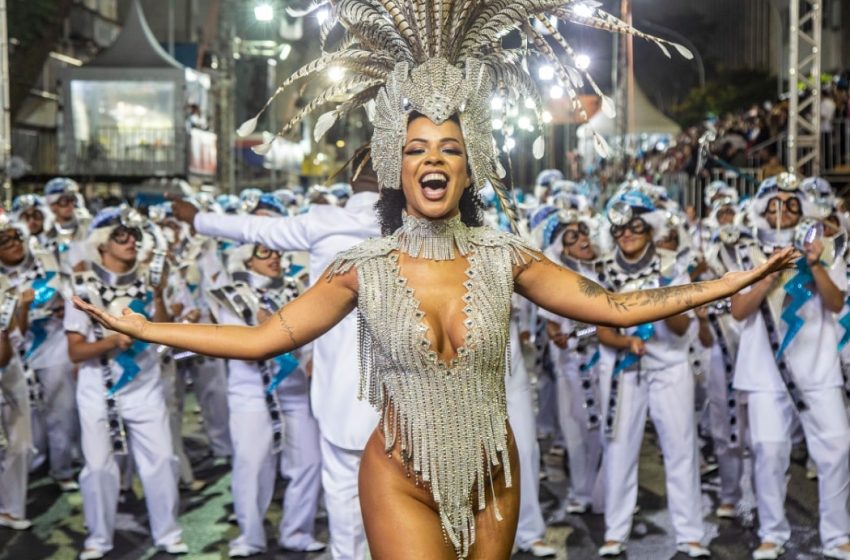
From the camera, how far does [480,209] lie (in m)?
4.45


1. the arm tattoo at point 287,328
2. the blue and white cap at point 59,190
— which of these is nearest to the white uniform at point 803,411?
the arm tattoo at point 287,328

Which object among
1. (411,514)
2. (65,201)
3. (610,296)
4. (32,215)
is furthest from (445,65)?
(65,201)

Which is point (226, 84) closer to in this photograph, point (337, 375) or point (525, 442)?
point (525, 442)

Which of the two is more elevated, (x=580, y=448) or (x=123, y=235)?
(x=123, y=235)

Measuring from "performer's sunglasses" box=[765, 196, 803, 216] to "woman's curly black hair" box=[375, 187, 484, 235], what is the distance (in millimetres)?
4115

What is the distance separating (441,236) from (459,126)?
1.12 feet

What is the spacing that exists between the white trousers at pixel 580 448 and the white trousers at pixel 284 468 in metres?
2.18

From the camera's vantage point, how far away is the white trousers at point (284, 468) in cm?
824

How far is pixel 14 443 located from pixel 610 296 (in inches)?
233

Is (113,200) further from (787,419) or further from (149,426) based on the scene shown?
(787,419)

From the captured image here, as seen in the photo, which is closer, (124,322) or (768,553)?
(124,322)

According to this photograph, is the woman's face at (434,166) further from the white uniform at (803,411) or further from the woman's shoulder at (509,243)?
the white uniform at (803,411)

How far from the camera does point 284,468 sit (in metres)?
8.36

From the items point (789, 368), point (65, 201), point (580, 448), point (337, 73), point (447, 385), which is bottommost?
point (580, 448)
